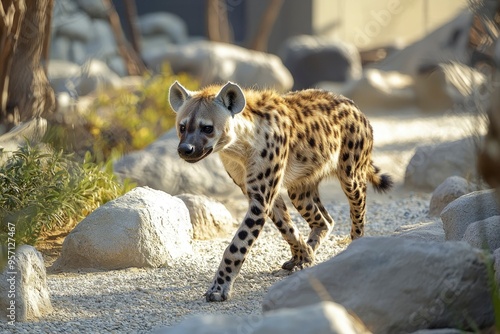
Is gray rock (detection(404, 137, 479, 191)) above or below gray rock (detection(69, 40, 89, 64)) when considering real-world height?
above

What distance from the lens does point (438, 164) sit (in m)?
8.61

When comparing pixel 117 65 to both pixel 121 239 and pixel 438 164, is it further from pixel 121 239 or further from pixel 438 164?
pixel 121 239

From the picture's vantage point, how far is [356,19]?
61.1ft

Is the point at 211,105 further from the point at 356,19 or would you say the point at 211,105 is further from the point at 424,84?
the point at 356,19

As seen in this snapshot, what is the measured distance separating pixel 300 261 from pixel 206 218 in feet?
4.06

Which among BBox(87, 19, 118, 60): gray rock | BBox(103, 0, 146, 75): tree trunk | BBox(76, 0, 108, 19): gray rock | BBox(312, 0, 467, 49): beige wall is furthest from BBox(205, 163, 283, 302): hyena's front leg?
BBox(87, 19, 118, 60): gray rock

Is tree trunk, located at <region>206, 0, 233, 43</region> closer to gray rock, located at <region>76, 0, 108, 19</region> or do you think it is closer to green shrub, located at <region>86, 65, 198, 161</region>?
gray rock, located at <region>76, 0, 108, 19</region>

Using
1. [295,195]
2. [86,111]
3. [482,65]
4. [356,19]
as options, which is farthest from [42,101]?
[356,19]

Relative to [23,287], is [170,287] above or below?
below

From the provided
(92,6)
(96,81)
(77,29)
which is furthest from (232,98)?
(77,29)

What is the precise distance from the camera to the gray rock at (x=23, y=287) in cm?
452

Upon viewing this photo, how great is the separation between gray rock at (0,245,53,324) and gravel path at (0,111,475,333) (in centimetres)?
8

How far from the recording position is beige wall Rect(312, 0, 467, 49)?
18547mm

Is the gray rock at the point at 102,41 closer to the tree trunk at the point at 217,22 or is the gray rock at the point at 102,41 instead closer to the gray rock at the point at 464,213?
the tree trunk at the point at 217,22
